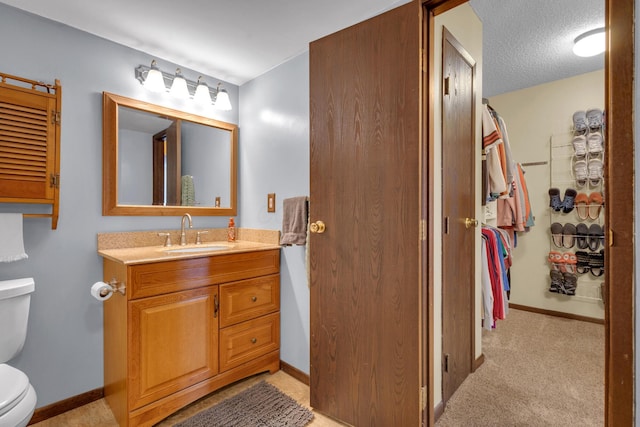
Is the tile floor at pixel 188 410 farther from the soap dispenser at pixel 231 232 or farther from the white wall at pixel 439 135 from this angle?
the soap dispenser at pixel 231 232

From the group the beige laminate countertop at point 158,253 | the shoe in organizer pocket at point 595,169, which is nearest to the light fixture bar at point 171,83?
the beige laminate countertop at point 158,253

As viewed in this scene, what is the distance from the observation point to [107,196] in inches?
77.9

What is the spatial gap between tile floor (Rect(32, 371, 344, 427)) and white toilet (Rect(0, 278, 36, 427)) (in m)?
0.52

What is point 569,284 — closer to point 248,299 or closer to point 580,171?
point 580,171

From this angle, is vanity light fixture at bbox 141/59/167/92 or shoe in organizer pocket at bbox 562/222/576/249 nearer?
vanity light fixture at bbox 141/59/167/92

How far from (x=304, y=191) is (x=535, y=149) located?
283cm

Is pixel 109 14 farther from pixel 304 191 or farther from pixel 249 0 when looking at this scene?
pixel 304 191

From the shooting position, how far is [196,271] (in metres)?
1.82

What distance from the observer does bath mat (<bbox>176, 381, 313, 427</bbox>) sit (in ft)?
5.58

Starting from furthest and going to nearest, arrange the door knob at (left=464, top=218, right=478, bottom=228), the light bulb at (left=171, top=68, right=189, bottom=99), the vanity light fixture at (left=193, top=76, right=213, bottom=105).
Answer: the vanity light fixture at (left=193, top=76, right=213, bottom=105), the light bulb at (left=171, top=68, right=189, bottom=99), the door knob at (left=464, top=218, right=478, bottom=228)

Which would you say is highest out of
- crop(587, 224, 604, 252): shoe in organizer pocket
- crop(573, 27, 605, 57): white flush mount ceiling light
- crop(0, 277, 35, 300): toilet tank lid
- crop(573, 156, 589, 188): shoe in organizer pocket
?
crop(573, 27, 605, 57): white flush mount ceiling light

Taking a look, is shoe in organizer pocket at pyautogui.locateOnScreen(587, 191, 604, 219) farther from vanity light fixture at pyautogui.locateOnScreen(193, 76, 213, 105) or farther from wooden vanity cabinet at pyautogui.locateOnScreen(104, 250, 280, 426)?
vanity light fixture at pyautogui.locateOnScreen(193, 76, 213, 105)

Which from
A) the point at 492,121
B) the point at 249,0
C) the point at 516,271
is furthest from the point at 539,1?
the point at 516,271

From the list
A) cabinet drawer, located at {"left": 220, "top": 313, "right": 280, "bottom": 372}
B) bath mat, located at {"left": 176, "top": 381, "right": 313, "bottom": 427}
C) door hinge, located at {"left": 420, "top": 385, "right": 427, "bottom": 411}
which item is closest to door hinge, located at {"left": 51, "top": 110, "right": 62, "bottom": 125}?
cabinet drawer, located at {"left": 220, "top": 313, "right": 280, "bottom": 372}
